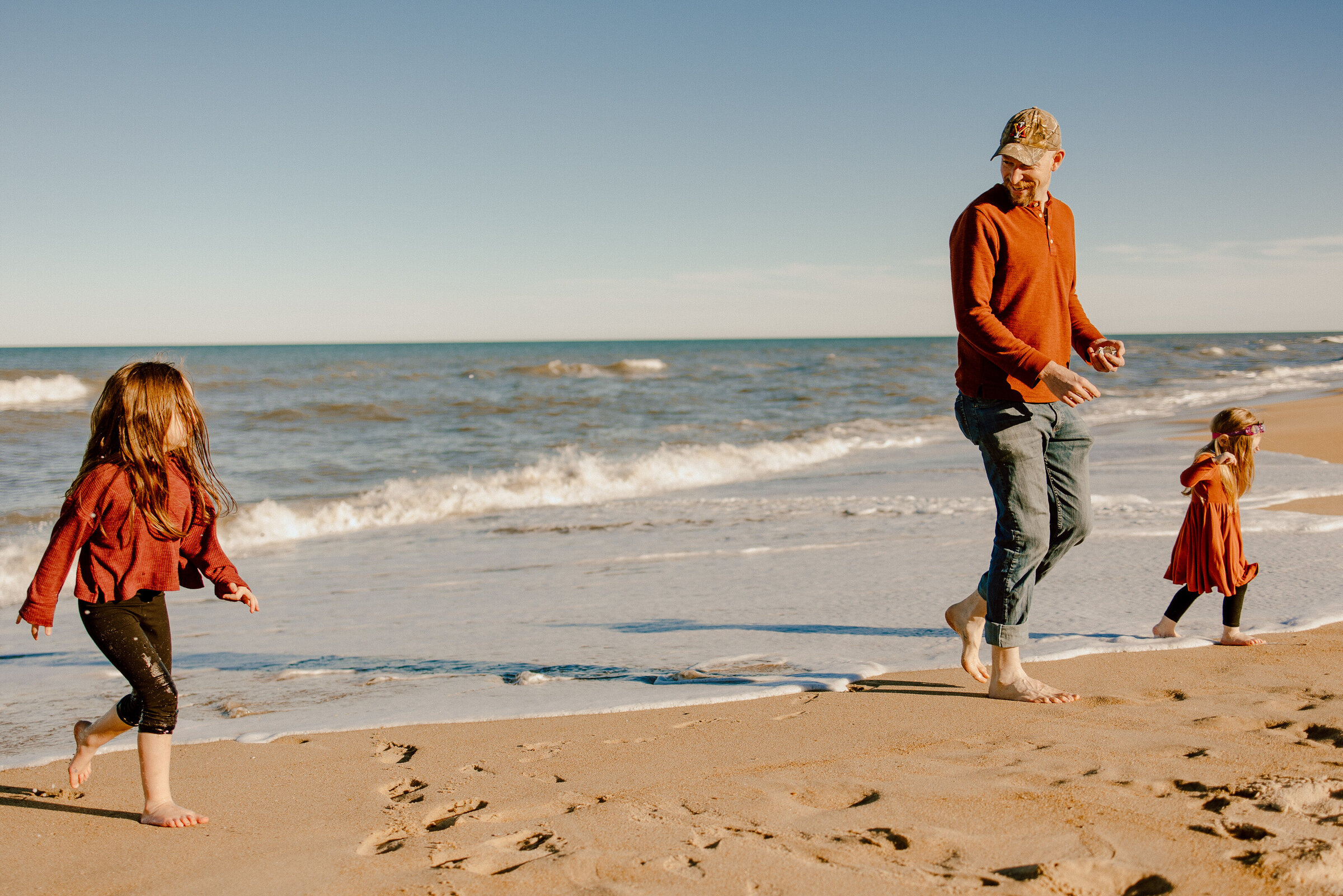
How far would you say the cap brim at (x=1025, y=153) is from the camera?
302 cm

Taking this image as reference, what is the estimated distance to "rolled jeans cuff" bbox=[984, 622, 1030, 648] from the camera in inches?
128

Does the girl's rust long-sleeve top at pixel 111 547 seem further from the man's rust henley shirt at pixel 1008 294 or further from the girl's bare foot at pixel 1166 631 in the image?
the girl's bare foot at pixel 1166 631

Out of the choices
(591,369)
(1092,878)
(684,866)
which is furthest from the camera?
(591,369)

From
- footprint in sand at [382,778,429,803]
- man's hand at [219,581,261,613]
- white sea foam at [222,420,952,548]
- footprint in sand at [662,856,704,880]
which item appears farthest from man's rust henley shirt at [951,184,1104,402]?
white sea foam at [222,420,952,548]

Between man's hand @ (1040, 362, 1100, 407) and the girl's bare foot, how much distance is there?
1617 millimetres

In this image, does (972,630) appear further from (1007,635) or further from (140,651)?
(140,651)

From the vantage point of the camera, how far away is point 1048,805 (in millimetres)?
2320

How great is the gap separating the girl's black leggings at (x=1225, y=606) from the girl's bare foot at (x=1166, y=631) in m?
0.02

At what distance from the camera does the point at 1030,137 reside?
304 centimetres

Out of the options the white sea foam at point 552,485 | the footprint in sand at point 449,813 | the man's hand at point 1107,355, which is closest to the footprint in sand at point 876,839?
the footprint in sand at point 449,813

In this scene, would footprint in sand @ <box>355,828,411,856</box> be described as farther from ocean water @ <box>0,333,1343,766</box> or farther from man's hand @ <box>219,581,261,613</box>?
ocean water @ <box>0,333,1343,766</box>

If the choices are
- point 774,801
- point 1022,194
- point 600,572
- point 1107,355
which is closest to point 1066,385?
point 1107,355

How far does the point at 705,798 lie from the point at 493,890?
0.68m

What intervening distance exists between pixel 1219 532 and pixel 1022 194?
1.98 metres
